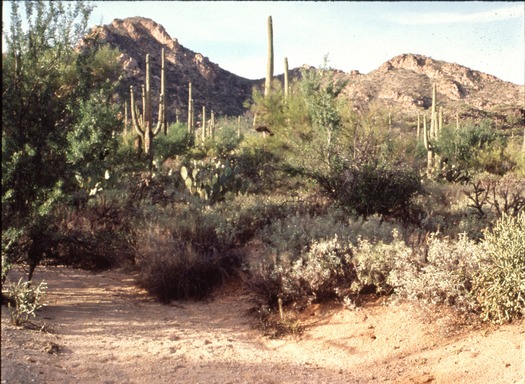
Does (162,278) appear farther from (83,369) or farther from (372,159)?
(372,159)

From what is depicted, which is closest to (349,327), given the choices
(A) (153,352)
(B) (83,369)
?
(A) (153,352)

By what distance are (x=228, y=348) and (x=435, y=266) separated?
104 inches

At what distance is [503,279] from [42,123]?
5522 millimetres

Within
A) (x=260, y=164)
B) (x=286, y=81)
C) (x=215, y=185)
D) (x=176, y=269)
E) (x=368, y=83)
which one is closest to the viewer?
(x=176, y=269)

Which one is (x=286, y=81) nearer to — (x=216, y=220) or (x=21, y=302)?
(x=216, y=220)

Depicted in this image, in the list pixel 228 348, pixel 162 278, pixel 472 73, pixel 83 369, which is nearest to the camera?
pixel 83 369

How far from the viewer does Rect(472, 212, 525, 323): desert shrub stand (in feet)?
19.4

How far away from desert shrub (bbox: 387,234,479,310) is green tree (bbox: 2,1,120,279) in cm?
415

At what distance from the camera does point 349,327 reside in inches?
269

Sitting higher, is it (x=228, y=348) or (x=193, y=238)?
(x=193, y=238)

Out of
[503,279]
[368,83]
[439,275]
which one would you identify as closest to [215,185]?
[439,275]

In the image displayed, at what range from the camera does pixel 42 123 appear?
6.69 meters

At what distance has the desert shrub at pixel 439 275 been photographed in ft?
20.9

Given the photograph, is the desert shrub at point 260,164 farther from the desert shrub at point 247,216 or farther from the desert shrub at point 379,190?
the desert shrub at point 379,190
